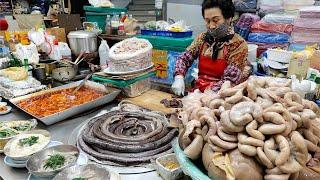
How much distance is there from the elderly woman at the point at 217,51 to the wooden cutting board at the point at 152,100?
0.21m

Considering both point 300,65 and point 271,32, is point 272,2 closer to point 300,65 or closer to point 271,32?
point 271,32

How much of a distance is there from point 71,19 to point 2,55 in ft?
3.17

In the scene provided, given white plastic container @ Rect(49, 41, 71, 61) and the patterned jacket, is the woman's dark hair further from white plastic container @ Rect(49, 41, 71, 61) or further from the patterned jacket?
white plastic container @ Rect(49, 41, 71, 61)

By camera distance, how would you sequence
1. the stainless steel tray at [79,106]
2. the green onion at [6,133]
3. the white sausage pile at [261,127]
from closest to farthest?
the white sausage pile at [261,127] < the green onion at [6,133] < the stainless steel tray at [79,106]

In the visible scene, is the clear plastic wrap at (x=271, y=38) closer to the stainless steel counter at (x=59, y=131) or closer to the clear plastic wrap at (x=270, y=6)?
the clear plastic wrap at (x=270, y=6)

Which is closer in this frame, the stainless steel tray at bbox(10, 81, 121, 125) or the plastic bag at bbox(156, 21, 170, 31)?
A: the stainless steel tray at bbox(10, 81, 121, 125)

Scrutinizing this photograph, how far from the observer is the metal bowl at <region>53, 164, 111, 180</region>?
1.29 m

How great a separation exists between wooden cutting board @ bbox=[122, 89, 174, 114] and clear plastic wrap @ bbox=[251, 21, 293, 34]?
2158 millimetres

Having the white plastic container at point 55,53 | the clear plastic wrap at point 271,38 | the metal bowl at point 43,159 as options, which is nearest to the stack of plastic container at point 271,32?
the clear plastic wrap at point 271,38

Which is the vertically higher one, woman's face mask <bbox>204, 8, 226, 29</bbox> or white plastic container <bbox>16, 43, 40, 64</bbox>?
woman's face mask <bbox>204, 8, 226, 29</bbox>

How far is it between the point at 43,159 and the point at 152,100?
115cm

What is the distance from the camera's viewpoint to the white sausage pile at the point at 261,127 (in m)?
0.94

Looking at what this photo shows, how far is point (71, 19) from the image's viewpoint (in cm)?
351

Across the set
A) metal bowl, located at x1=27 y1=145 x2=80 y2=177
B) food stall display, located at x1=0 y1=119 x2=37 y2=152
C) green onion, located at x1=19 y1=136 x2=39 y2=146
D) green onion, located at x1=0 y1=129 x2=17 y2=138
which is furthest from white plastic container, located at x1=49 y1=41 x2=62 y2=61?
metal bowl, located at x1=27 y1=145 x2=80 y2=177
